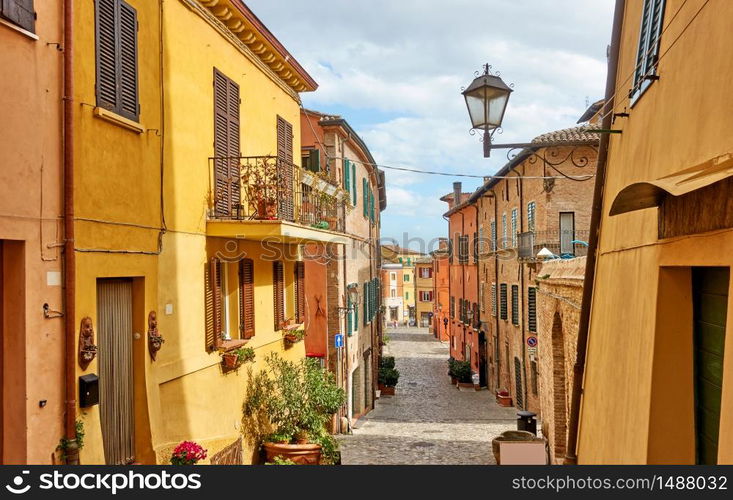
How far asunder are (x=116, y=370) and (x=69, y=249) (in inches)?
75.8

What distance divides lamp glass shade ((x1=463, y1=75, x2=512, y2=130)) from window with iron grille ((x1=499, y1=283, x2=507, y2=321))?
2211 centimetres

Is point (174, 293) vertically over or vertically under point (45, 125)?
under

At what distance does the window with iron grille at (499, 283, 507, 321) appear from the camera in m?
28.9

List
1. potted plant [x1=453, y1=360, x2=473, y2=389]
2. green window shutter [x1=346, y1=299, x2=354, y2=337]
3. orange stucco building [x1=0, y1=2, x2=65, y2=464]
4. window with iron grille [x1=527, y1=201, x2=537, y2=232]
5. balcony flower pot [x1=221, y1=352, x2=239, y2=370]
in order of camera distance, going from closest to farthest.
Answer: orange stucco building [x1=0, y1=2, x2=65, y2=464] → balcony flower pot [x1=221, y1=352, x2=239, y2=370] → green window shutter [x1=346, y1=299, x2=354, y2=337] → window with iron grille [x1=527, y1=201, x2=537, y2=232] → potted plant [x1=453, y1=360, x2=473, y2=389]

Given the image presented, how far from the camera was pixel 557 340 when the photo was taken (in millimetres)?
13570

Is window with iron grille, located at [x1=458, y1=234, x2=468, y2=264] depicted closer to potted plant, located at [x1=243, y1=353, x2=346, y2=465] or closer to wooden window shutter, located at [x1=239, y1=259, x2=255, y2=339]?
potted plant, located at [x1=243, y1=353, x2=346, y2=465]

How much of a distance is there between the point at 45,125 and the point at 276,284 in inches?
309

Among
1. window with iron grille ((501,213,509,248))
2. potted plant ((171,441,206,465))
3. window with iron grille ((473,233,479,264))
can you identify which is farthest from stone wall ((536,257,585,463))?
window with iron grille ((473,233,479,264))

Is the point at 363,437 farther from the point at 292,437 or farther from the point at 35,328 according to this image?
the point at 35,328

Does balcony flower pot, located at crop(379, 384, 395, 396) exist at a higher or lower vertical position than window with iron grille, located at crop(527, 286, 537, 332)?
lower

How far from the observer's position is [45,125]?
591 cm

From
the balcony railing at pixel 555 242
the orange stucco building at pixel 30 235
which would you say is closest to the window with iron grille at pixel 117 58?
the orange stucco building at pixel 30 235

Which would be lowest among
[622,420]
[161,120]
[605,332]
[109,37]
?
[622,420]
